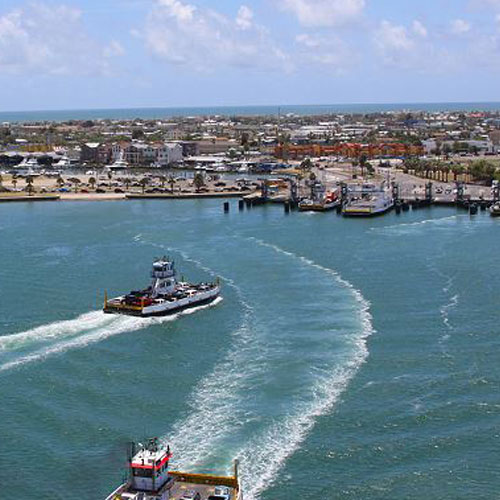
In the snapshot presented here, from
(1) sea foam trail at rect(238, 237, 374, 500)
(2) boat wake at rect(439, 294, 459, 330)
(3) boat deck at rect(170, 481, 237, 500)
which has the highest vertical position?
(3) boat deck at rect(170, 481, 237, 500)

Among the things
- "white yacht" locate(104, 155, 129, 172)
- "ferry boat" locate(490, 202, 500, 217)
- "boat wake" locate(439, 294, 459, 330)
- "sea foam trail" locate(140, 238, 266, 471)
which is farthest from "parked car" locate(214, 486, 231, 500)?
"white yacht" locate(104, 155, 129, 172)

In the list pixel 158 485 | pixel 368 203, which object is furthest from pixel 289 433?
pixel 368 203

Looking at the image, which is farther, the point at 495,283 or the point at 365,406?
the point at 495,283

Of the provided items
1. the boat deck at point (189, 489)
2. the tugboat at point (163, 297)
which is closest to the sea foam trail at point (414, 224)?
the tugboat at point (163, 297)

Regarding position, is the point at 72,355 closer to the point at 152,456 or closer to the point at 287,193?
the point at 152,456

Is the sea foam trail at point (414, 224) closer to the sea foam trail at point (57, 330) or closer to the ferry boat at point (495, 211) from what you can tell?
the ferry boat at point (495, 211)

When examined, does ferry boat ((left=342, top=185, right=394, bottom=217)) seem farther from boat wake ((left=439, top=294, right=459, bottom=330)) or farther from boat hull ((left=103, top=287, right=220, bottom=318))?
boat hull ((left=103, top=287, right=220, bottom=318))

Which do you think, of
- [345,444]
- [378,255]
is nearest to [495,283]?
[378,255]
